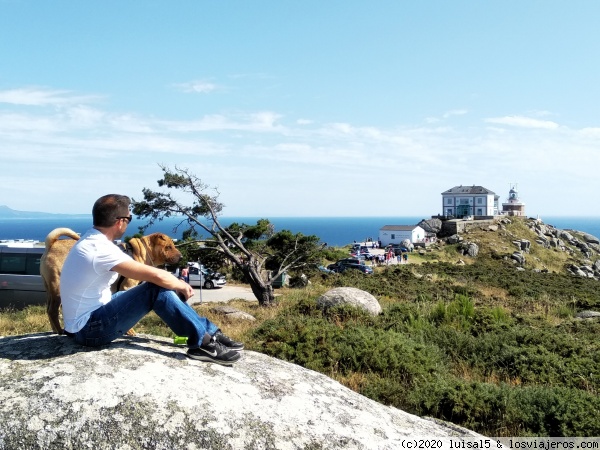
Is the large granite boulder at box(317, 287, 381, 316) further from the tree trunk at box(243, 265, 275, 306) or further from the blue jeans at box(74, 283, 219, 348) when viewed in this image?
the blue jeans at box(74, 283, 219, 348)

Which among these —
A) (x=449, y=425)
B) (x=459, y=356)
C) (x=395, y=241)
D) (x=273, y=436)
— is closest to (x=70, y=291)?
(x=273, y=436)

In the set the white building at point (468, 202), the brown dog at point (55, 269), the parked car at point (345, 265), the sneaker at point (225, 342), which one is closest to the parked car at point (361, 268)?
the parked car at point (345, 265)

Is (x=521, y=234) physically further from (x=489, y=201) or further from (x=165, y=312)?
(x=165, y=312)

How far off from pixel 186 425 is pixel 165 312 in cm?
111

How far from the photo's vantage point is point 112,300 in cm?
446

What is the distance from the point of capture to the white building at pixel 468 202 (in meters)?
85.7

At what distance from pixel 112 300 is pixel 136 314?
0.26 m

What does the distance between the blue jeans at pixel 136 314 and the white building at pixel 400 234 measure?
210 ft

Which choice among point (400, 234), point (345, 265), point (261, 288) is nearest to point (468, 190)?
point (400, 234)

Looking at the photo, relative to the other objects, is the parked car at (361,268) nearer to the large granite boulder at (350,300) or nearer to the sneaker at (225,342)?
the large granite boulder at (350,300)

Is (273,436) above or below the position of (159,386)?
below

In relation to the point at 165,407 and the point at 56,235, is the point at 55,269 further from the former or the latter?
the point at 165,407

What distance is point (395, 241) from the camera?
69938 millimetres

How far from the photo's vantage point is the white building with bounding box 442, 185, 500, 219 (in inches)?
3374
